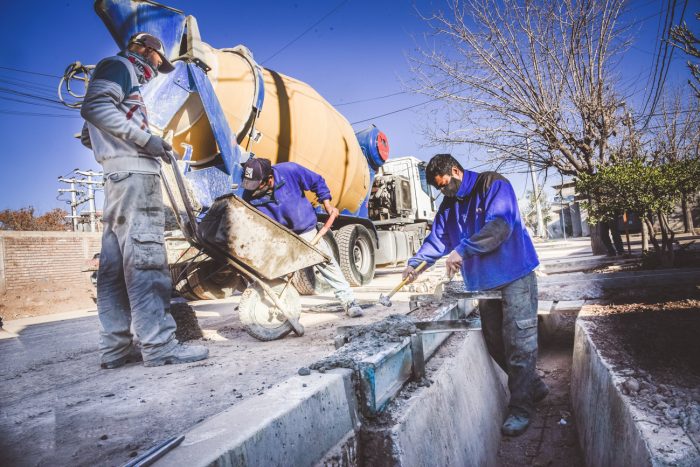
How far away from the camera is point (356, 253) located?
7.32 metres

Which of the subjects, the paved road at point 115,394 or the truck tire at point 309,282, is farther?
the truck tire at point 309,282

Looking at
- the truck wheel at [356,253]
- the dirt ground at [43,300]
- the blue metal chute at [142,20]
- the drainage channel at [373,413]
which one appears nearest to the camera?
the drainage channel at [373,413]

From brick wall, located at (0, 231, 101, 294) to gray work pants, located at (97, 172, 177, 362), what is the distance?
1219 centimetres

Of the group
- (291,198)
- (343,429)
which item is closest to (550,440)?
(343,429)

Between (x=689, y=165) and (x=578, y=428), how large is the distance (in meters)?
4.55

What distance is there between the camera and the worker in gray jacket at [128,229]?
90.6 inches

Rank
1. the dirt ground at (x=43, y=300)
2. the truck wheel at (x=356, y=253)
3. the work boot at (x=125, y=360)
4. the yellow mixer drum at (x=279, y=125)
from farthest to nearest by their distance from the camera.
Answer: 1. the dirt ground at (x=43, y=300)
2. the truck wheel at (x=356, y=253)
3. the yellow mixer drum at (x=279, y=125)
4. the work boot at (x=125, y=360)

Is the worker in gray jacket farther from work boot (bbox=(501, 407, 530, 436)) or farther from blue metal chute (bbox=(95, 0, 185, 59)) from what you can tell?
work boot (bbox=(501, 407, 530, 436))

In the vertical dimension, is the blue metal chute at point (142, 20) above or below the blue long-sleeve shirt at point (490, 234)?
above

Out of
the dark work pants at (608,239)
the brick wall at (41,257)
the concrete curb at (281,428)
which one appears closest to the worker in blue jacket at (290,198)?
the concrete curb at (281,428)

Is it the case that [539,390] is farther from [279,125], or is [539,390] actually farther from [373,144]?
[373,144]

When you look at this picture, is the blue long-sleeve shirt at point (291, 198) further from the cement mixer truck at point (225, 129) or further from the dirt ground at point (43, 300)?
the dirt ground at point (43, 300)

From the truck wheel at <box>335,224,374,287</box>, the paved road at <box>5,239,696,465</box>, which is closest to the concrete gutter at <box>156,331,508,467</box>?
the paved road at <box>5,239,696,465</box>

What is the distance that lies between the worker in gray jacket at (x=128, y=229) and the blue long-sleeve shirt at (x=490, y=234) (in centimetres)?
183
